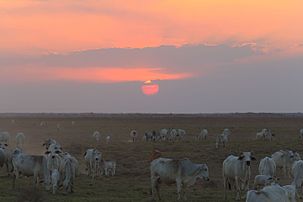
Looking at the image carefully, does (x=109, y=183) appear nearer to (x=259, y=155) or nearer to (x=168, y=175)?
(x=168, y=175)

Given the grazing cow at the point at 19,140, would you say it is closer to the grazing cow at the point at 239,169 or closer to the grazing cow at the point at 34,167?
the grazing cow at the point at 34,167

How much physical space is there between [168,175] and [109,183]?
6.83 m

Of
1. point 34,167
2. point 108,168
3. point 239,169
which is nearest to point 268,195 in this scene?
point 239,169

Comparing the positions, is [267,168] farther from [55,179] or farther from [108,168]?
[108,168]


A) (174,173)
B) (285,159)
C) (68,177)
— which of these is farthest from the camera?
(285,159)

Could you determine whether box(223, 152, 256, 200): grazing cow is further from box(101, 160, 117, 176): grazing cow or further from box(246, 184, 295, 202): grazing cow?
box(101, 160, 117, 176): grazing cow

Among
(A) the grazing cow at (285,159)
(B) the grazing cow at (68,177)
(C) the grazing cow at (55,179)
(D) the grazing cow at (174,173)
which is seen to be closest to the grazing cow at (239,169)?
(D) the grazing cow at (174,173)

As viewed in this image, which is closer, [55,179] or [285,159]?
[55,179]

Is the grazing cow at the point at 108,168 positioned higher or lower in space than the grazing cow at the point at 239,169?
lower

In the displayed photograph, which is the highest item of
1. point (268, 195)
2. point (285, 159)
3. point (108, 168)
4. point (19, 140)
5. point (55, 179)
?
point (19, 140)

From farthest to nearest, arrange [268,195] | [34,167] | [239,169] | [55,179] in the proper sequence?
[34,167]
[55,179]
[239,169]
[268,195]

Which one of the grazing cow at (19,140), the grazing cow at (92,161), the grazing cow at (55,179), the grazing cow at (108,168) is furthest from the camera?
the grazing cow at (19,140)

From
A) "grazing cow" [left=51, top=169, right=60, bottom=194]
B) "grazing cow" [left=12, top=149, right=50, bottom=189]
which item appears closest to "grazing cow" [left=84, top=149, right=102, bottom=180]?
"grazing cow" [left=12, top=149, right=50, bottom=189]

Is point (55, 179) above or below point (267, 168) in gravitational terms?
below
